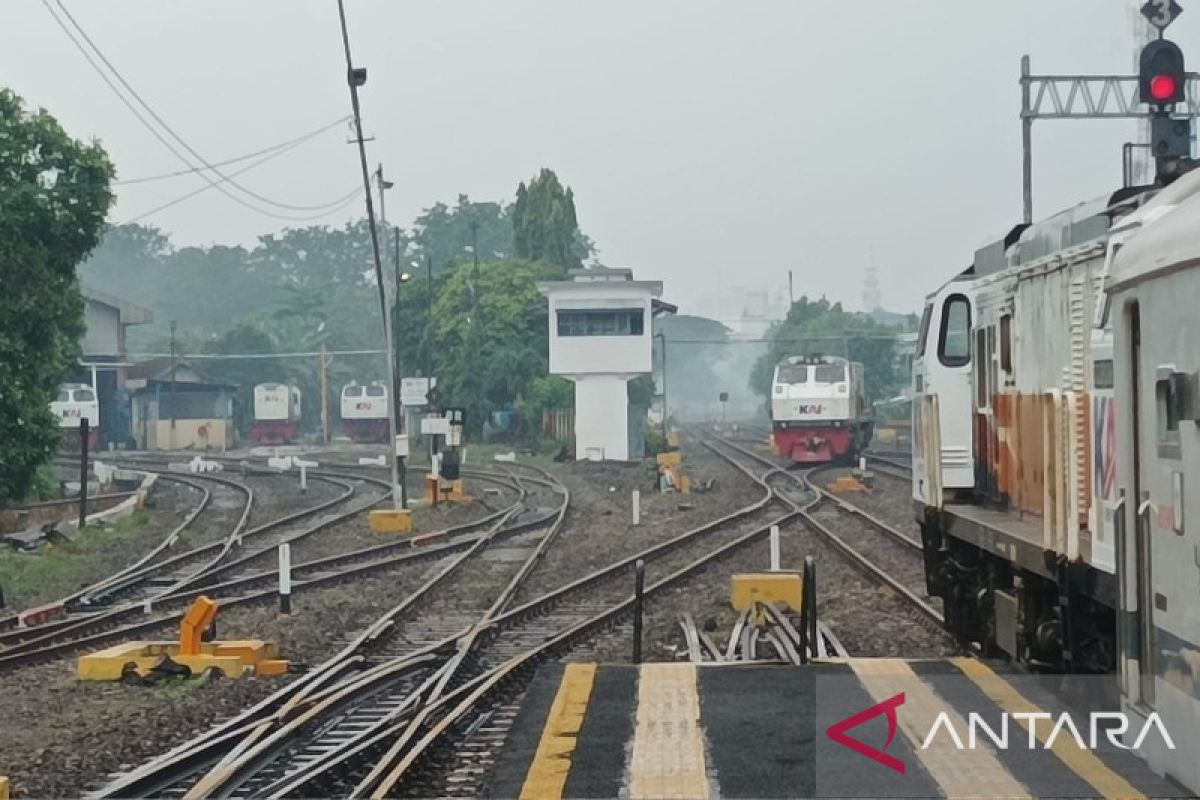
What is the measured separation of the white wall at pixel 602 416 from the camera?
2053 inches

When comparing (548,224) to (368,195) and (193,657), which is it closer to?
(368,195)

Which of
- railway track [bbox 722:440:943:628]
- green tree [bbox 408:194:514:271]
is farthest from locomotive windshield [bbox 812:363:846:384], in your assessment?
green tree [bbox 408:194:514:271]

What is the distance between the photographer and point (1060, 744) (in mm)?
8258

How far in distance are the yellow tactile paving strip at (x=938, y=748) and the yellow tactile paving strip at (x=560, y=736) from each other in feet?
5.88

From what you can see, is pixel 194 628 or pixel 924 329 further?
pixel 924 329

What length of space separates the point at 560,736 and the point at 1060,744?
2678mm


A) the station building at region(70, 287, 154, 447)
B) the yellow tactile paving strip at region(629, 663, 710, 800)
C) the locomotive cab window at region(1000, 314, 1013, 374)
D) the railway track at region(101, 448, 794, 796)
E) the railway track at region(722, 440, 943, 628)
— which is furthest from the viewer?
the station building at region(70, 287, 154, 447)

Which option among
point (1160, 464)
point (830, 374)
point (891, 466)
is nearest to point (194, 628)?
point (1160, 464)

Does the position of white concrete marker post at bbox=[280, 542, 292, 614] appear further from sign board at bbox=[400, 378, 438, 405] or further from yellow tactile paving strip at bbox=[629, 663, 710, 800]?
sign board at bbox=[400, 378, 438, 405]

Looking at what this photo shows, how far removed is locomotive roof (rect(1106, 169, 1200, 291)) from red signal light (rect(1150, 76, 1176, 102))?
363 cm

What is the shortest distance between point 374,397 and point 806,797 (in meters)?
69.9

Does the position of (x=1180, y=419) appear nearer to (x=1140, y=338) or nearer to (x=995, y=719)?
(x=1140, y=338)

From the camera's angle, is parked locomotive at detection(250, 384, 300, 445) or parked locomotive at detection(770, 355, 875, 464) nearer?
parked locomotive at detection(770, 355, 875, 464)

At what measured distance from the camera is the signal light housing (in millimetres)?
11391
